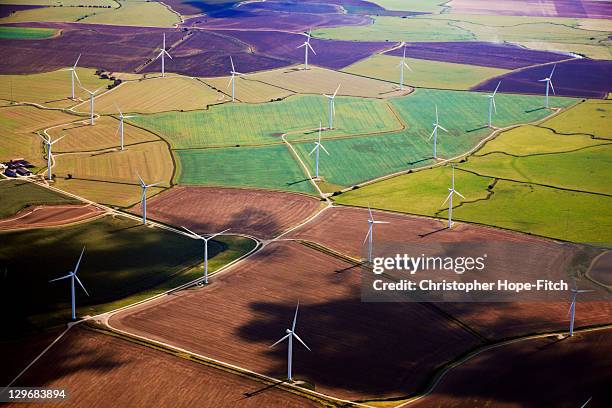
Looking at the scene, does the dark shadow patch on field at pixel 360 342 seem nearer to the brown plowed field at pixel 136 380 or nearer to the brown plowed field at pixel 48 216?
the brown plowed field at pixel 136 380

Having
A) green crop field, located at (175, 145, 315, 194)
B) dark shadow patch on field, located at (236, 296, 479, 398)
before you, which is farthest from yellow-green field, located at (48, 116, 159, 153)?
dark shadow patch on field, located at (236, 296, 479, 398)

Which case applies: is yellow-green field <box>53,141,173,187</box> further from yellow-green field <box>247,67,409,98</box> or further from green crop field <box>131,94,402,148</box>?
yellow-green field <box>247,67,409,98</box>

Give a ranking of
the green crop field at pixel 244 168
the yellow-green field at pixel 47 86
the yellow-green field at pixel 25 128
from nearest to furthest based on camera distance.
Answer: the green crop field at pixel 244 168 < the yellow-green field at pixel 25 128 < the yellow-green field at pixel 47 86

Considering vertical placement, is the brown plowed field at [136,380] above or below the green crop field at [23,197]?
above

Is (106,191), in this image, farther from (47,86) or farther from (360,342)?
(47,86)

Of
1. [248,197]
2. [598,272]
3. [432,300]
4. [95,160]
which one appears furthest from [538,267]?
[95,160]

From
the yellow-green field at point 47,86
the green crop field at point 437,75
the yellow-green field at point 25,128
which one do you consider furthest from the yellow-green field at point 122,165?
the green crop field at point 437,75

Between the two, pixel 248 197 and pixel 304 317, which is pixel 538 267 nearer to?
pixel 304 317

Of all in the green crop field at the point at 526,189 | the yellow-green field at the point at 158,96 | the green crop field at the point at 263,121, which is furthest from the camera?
the yellow-green field at the point at 158,96
